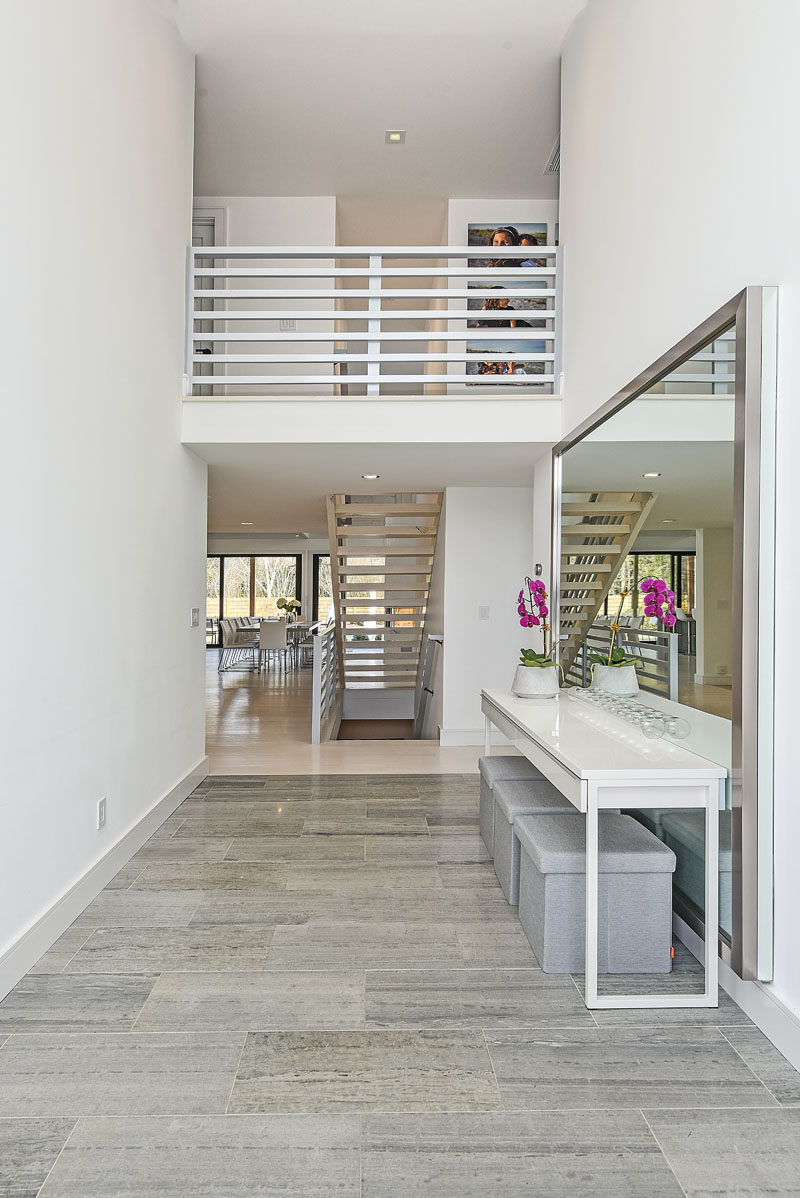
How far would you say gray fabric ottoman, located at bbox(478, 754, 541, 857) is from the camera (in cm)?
360

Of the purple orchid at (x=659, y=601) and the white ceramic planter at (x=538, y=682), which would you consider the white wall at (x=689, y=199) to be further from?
the white ceramic planter at (x=538, y=682)

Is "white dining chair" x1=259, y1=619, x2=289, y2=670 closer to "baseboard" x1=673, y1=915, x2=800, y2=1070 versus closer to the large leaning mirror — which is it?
the large leaning mirror

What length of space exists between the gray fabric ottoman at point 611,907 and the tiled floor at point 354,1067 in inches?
5.4

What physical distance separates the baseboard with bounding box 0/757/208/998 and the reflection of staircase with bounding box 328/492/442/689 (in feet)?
11.9

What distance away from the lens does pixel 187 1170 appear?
1.65 m

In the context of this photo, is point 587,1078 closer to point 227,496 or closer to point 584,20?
point 584,20

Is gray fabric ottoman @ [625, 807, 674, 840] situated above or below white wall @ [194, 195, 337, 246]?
below

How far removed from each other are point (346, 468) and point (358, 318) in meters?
1.10

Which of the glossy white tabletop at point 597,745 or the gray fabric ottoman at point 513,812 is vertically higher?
the glossy white tabletop at point 597,745

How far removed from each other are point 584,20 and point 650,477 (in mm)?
2918

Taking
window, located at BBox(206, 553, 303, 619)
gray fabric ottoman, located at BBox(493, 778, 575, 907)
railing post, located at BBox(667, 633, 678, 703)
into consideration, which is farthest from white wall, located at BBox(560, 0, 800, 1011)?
window, located at BBox(206, 553, 303, 619)

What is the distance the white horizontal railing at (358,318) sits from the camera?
4.83 metres

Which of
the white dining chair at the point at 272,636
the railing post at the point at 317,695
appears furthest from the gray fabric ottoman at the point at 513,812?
the white dining chair at the point at 272,636

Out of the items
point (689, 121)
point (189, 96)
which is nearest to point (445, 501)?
point (189, 96)
